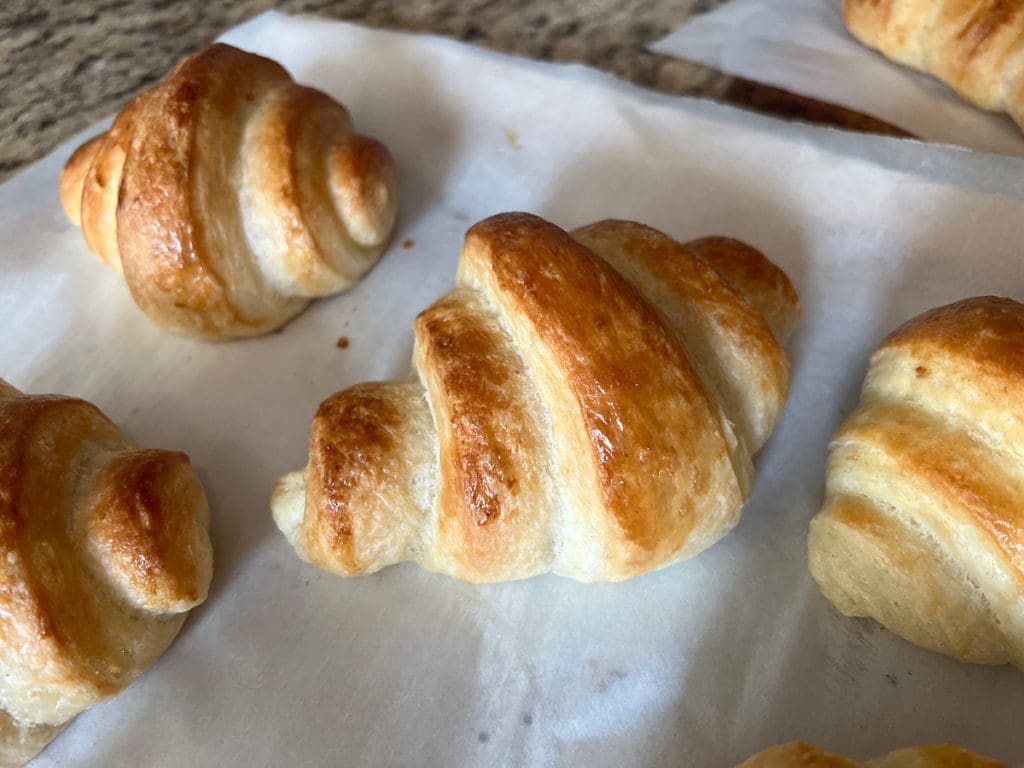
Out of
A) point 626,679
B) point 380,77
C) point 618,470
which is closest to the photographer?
point 618,470

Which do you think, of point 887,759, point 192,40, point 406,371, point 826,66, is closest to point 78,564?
point 406,371

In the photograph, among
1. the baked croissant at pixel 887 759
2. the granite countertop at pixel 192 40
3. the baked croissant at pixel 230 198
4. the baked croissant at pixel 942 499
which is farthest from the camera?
the granite countertop at pixel 192 40

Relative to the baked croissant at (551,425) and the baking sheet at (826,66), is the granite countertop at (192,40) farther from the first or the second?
the baked croissant at (551,425)

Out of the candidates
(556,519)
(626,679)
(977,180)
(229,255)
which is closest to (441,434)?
(556,519)

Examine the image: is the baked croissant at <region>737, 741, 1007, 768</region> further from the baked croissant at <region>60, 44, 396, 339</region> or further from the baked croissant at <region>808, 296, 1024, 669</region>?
the baked croissant at <region>60, 44, 396, 339</region>

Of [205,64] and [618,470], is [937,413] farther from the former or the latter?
[205,64]

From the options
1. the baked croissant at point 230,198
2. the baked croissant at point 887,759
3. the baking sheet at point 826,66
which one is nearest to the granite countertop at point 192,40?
the baking sheet at point 826,66

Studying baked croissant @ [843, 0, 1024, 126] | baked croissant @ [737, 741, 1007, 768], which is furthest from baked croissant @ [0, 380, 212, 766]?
baked croissant @ [843, 0, 1024, 126]
